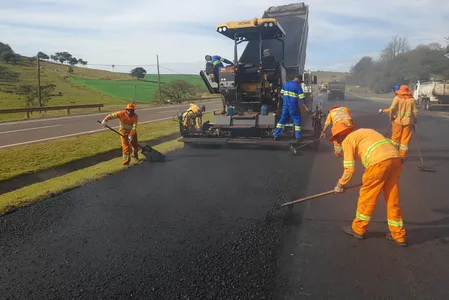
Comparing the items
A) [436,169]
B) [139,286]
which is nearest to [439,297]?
[139,286]

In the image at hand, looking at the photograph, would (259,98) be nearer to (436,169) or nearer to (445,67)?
(436,169)

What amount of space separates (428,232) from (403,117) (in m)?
3.81

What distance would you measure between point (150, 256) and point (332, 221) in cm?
215

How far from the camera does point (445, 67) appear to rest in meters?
31.2

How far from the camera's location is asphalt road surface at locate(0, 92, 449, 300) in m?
2.65

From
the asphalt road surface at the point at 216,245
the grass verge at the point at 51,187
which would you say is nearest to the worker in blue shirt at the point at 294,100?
the asphalt road surface at the point at 216,245

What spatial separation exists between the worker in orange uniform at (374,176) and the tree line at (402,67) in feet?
96.8

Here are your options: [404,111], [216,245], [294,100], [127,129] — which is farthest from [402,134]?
[127,129]

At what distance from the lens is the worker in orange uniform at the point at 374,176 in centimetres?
330

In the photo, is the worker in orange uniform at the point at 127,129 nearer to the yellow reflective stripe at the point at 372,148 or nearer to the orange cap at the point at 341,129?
the orange cap at the point at 341,129

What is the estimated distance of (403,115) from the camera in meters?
6.79

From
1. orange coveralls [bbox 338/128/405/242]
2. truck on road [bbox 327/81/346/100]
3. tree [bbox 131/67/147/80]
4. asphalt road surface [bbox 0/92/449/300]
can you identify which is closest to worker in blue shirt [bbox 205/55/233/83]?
asphalt road surface [bbox 0/92/449/300]

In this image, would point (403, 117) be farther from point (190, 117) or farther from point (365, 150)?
point (190, 117)

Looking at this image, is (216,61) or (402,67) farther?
(402,67)
